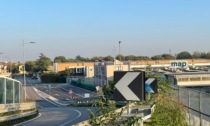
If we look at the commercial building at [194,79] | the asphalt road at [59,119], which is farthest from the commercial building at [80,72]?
the asphalt road at [59,119]

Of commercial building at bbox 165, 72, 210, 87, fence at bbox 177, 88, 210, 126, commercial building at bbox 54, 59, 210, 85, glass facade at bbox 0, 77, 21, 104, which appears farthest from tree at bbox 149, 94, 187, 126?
commercial building at bbox 165, 72, 210, 87

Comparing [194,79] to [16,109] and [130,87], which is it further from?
[130,87]

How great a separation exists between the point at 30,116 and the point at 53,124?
8.54 m

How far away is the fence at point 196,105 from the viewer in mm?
11788

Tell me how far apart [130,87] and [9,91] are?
1063 inches

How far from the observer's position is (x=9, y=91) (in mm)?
32500

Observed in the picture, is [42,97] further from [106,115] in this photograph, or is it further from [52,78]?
[106,115]

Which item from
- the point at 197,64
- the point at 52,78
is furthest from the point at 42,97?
the point at 197,64

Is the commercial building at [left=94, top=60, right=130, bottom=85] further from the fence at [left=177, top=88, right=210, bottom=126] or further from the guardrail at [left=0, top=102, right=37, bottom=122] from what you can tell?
the fence at [left=177, top=88, right=210, bottom=126]

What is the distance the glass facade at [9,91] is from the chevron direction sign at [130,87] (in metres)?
24.7

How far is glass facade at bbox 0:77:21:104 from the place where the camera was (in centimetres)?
3078

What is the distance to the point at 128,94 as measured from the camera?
6.88 m

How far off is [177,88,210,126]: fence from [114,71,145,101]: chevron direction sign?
4797 mm

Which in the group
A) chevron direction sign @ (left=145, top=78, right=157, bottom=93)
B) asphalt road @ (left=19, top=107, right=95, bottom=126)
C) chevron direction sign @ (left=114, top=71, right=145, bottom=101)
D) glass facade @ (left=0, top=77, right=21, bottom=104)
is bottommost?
asphalt road @ (left=19, top=107, right=95, bottom=126)
